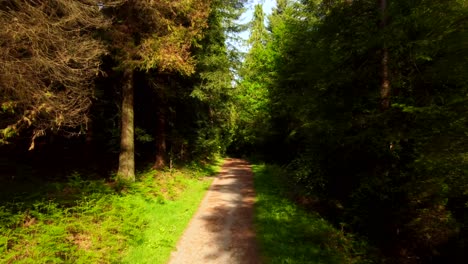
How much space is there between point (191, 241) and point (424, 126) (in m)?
6.26

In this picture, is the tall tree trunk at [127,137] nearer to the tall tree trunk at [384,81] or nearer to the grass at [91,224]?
the grass at [91,224]

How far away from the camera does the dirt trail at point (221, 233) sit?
24.5ft

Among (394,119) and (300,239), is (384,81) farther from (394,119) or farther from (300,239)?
(300,239)

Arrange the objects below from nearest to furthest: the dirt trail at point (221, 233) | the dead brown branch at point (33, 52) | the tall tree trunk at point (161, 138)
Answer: the dead brown branch at point (33, 52) < the dirt trail at point (221, 233) < the tall tree trunk at point (161, 138)

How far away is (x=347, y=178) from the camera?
34.9 ft

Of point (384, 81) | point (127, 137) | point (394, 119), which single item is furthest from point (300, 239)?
point (127, 137)

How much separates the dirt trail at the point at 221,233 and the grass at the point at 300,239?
1.20 ft

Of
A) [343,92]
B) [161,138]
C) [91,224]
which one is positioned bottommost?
[91,224]

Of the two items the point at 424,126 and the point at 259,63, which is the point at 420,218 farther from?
the point at 259,63

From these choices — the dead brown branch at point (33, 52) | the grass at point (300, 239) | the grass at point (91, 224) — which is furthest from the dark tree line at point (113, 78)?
the grass at point (300, 239)

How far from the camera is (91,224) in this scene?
26.5ft

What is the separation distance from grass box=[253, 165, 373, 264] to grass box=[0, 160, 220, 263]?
2.35 m

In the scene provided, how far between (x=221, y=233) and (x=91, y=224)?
11.0 ft

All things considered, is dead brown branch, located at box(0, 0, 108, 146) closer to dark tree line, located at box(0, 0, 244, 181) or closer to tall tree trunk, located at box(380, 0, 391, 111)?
dark tree line, located at box(0, 0, 244, 181)
